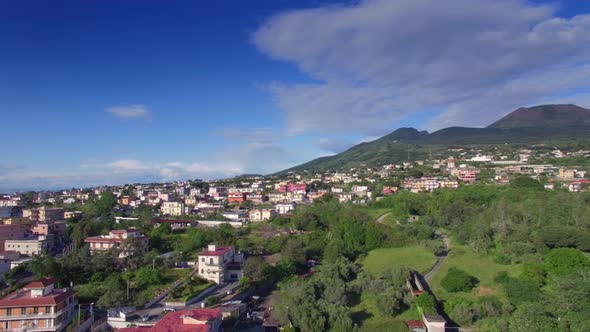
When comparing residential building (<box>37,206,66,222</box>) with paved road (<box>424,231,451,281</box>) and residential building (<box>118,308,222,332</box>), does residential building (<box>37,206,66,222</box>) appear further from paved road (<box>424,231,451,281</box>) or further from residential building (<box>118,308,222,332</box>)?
paved road (<box>424,231,451,281</box>)

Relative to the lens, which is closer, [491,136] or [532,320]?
[532,320]

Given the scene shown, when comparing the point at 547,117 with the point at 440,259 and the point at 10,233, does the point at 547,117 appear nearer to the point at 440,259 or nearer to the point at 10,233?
the point at 440,259

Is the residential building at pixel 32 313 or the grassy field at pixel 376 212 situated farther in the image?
the grassy field at pixel 376 212

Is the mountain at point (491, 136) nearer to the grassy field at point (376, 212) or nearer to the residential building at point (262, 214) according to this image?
the grassy field at point (376, 212)

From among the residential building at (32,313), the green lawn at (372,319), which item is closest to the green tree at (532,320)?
the green lawn at (372,319)

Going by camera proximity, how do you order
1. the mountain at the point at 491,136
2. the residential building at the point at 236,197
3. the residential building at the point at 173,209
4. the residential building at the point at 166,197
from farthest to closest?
the mountain at the point at 491,136 → the residential building at the point at 166,197 → the residential building at the point at 236,197 → the residential building at the point at 173,209

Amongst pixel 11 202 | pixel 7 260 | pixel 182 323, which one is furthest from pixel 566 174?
pixel 11 202

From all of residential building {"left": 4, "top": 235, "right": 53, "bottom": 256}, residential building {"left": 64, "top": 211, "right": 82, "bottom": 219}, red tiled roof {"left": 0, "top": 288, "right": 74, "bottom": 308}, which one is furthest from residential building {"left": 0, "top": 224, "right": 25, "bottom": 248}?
red tiled roof {"left": 0, "top": 288, "right": 74, "bottom": 308}
